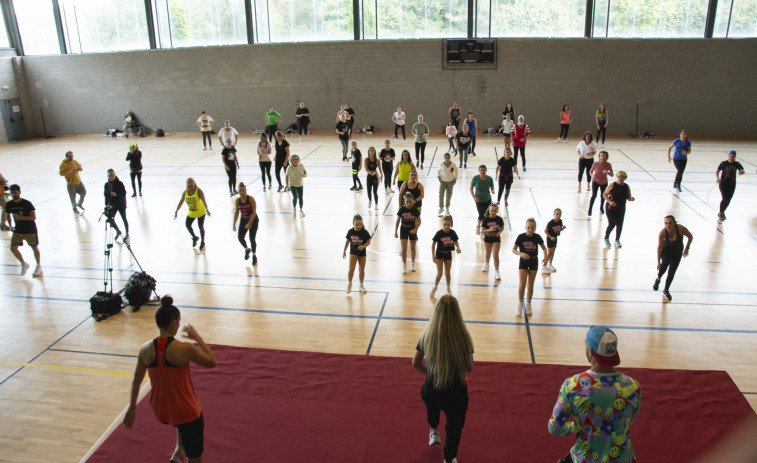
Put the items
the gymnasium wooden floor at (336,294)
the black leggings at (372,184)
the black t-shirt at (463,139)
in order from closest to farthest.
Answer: the gymnasium wooden floor at (336,294), the black leggings at (372,184), the black t-shirt at (463,139)

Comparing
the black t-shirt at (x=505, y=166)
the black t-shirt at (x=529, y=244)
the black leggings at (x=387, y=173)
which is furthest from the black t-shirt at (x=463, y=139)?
the black t-shirt at (x=529, y=244)

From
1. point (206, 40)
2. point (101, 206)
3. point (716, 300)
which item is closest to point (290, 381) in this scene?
point (716, 300)

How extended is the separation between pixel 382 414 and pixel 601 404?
10.7ft

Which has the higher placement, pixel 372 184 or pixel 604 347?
pixel 604 347

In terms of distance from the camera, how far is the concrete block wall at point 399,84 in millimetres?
25625

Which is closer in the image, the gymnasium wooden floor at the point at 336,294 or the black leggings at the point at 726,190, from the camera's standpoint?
the gymnasium wooden floor at the point at 336,294

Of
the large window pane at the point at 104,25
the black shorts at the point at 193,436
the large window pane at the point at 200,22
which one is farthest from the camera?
the large window pane at the point at 104,25

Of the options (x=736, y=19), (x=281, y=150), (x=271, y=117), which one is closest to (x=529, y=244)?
(x=281, y=150)

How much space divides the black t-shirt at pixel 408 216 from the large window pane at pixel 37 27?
28.4 meters

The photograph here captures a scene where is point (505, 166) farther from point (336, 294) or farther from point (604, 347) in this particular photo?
point (604, 347)

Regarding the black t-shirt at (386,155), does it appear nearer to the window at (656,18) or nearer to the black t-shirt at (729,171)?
the black t-shirt at (729,171)

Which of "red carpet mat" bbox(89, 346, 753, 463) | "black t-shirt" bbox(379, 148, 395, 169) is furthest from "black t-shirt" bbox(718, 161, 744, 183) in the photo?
"black t-shirt" bbox(379, 148, 395, 169)

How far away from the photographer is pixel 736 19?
2470cm

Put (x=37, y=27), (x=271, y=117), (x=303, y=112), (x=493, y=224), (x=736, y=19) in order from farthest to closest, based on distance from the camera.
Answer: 1. (x=37, y=27)
2. (x=303, y=112)
3. (x=271, y=117)
4. (x=736, y=19)
5. (x=493, y=224)
